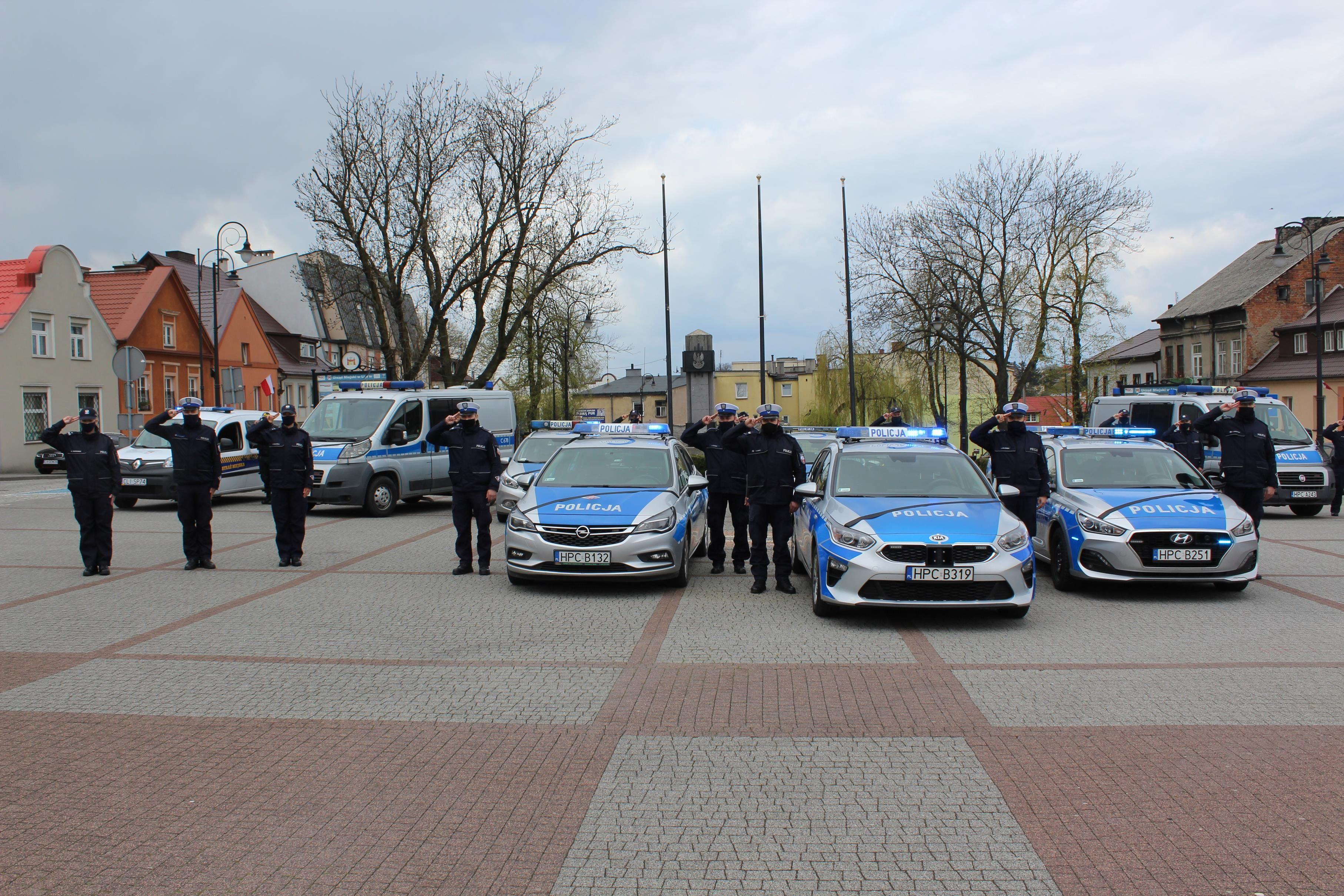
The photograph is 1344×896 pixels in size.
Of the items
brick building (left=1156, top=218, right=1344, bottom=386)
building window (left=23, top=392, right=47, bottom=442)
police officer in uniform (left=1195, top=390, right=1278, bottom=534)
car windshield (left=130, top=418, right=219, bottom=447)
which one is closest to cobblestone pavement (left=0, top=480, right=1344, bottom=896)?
police officer in uniform (left=1195, top=390, right=1278, bottom=534)

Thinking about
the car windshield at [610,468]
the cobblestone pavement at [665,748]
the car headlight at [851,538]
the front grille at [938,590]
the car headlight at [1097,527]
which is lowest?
the cobblestone pavement at [665,748]

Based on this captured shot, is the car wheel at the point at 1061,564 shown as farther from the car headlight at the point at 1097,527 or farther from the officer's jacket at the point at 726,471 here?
the officer's jacket at the point at 726,471

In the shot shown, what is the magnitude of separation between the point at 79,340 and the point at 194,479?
3427cm

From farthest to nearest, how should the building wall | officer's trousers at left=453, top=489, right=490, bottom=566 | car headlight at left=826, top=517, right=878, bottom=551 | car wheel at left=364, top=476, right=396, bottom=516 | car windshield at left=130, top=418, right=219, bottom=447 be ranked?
1. the building wall
2. car windshield at left=130, top=418, right=219, bottom=447
3. car wheel at left=364, top=476, right=396, bottom=516
4. officer's trousers at left=453, top=489, right=490, bottom=566
5. car headlight at left=826, top=517, right=878, bottom=551

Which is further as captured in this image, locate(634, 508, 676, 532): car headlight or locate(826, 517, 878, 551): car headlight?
locate(634, 508, 676, 532): car headlight

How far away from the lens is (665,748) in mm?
4961

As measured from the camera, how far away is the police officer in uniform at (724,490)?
Result: 10961mm

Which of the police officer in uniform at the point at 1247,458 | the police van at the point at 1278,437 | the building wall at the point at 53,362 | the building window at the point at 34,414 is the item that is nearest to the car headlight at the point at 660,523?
the police officer in uniform at the point at 1247,458

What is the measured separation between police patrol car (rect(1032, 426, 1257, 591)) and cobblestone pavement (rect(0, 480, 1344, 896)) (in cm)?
40

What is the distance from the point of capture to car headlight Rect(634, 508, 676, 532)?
9625 mm

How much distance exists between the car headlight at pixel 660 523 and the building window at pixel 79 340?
37540mm

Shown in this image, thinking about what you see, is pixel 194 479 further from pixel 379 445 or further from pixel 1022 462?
pixel 1022 462

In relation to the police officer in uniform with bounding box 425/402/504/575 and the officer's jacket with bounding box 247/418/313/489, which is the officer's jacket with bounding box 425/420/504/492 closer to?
the police officer in uniform with bounding box 425/402/504/575

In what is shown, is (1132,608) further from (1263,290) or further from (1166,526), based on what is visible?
(1263,290)
